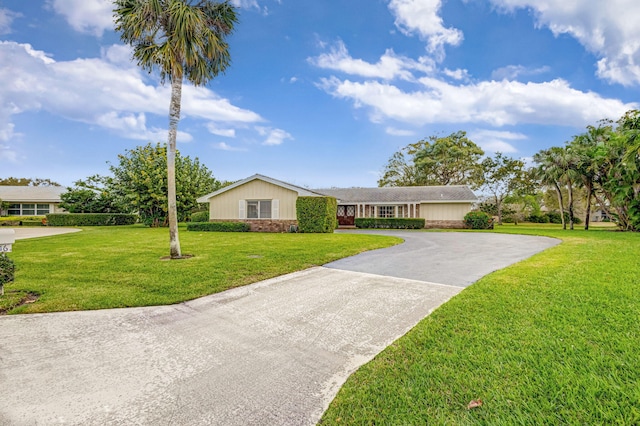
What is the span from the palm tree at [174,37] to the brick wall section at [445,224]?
2193 centimetres

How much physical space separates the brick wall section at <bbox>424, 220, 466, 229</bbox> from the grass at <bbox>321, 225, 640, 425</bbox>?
73.1 ft

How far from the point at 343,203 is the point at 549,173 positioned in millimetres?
16352

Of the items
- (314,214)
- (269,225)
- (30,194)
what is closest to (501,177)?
(314,214)

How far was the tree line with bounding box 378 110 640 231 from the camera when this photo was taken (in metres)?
19.4

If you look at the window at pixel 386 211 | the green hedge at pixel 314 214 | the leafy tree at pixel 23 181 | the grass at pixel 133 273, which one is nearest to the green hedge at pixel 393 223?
the window at pixel 386 211

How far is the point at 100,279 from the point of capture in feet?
20.2

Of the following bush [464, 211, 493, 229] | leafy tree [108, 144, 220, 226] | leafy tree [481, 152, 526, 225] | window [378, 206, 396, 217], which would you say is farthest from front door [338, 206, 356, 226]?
leafy tree [481, 152, 526, 225]

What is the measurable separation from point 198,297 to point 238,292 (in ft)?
2.18

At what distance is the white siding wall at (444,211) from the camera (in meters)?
25.6

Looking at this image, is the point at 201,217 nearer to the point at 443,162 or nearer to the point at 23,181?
the point at 443,162

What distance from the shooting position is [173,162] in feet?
28.7

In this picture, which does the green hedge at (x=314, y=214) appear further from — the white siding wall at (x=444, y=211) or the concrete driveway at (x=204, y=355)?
the concrete driveway at (x=204, y=355)

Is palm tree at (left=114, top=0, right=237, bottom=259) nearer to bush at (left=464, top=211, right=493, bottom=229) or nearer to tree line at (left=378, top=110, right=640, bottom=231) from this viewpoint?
tree line at (left=378, top=110, right=640, bottom=231)

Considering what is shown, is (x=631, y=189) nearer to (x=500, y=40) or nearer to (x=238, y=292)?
(x=500, y=40)
